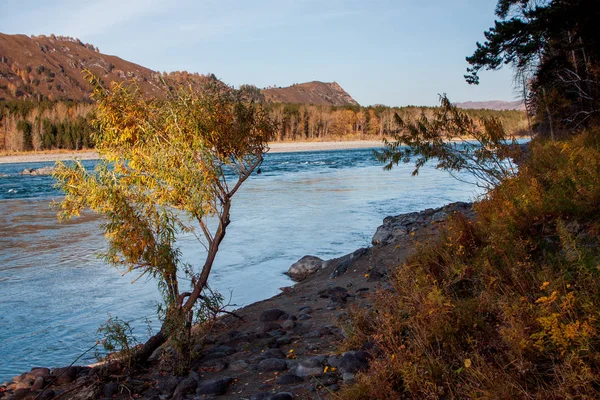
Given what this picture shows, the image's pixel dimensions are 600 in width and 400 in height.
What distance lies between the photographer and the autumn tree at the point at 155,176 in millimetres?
6652

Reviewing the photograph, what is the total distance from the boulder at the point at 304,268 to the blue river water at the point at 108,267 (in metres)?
0.26

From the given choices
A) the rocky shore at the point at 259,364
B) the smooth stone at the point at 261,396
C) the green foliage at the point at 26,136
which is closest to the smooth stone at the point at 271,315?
the rocky shore at the point at 259,364

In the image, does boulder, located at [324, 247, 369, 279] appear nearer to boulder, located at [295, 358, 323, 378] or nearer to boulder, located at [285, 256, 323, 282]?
boulder, located at [285, 256, 323, 282]

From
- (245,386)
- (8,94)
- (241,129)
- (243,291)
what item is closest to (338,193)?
(243,291)

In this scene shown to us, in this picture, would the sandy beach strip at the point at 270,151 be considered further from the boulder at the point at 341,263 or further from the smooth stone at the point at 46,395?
the smooth stone at the point at 46,395

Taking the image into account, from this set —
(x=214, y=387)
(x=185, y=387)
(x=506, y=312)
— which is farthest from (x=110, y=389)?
(x=506, y=312)

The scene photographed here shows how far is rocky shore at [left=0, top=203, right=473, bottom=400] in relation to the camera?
4996 millimetres

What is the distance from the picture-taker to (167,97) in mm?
7492

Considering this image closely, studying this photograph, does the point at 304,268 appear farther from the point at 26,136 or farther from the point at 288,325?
the point at 26,136

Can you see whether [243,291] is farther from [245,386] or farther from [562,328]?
[562,328]

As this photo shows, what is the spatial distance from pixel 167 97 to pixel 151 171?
1.16 meters

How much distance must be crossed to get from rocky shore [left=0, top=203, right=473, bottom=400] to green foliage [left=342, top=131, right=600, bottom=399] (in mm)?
494

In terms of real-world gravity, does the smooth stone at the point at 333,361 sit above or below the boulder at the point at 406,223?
above

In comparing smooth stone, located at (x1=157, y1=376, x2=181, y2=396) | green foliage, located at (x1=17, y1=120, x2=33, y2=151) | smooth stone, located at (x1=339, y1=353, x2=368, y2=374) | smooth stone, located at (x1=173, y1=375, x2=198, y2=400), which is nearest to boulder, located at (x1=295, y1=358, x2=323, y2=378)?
smooth stone, located at (x1=339, y1=353, x2=368, y2=374)
